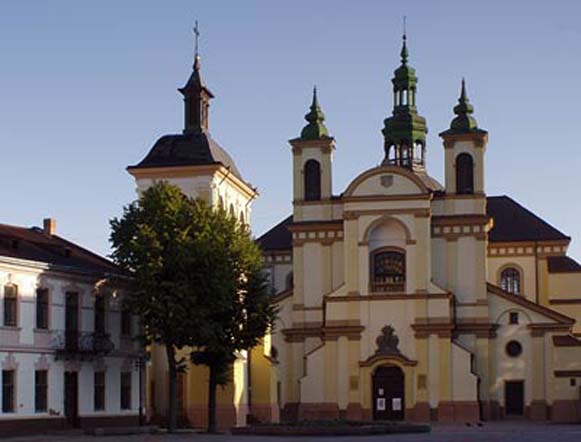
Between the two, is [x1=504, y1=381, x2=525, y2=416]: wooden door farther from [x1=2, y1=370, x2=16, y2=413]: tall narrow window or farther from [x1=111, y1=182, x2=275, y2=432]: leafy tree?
[x1=2, y1=370, x2=16, y2=413]: tall narrow window

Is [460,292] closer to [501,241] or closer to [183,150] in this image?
[501,241]

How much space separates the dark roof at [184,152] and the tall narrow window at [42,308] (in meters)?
14.9

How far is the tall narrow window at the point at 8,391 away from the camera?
53.0 m

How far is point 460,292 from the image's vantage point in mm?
81500

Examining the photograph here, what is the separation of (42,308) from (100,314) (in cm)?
468

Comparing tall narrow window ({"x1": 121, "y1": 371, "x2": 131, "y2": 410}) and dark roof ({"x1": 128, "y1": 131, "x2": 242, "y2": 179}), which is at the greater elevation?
dark roof ({"x1": 128, "y1": 131, "x2": 242, "y2": 179})

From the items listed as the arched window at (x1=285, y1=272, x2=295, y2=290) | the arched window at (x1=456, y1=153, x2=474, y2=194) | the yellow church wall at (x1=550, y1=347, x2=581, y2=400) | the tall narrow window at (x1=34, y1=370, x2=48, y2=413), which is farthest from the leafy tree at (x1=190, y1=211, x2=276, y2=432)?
the arched window at (x1=285, y1=272, x2=295, y2=290)

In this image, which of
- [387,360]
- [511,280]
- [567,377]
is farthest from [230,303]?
[511,280]

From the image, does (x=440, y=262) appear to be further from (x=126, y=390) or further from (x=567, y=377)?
(x=126, y=390)

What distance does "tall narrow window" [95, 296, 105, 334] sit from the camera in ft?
196

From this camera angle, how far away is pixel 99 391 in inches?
2370

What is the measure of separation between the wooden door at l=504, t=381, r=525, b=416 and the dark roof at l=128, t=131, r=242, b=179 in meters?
23.0

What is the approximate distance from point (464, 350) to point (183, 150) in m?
21.7

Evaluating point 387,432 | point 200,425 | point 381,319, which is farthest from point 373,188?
point 387,432
